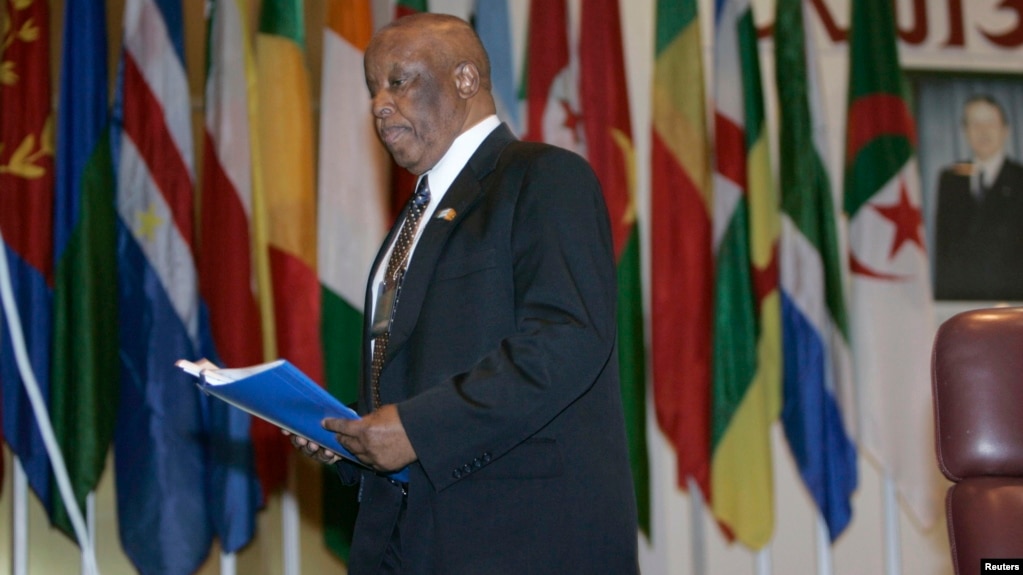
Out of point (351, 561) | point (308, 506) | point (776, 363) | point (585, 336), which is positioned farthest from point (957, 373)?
point (308, 506)

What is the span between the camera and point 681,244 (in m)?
4.03

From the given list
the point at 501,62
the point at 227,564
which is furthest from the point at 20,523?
the point at 501,62

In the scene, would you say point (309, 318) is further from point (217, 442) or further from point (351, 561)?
point (351, 561)

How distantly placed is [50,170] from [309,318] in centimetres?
95

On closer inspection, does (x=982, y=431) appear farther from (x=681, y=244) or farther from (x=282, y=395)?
(x=681, y=244)

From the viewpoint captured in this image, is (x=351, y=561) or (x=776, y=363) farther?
(x=776, y=363)

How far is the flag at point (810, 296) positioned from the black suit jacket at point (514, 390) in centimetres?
239

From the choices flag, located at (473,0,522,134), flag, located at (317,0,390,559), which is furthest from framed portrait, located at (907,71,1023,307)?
flag, located at (317,0,390,559)

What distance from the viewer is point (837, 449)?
401cm

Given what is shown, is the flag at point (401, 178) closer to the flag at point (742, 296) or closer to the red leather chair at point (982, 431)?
the flag at point (742, 296)

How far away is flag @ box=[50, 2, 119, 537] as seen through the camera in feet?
11.5

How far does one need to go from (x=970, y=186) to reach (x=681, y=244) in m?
1.42

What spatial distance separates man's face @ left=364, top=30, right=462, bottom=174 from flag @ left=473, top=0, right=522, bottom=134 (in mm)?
2017

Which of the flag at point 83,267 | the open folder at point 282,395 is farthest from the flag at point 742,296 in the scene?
the open folder at point 282,395
